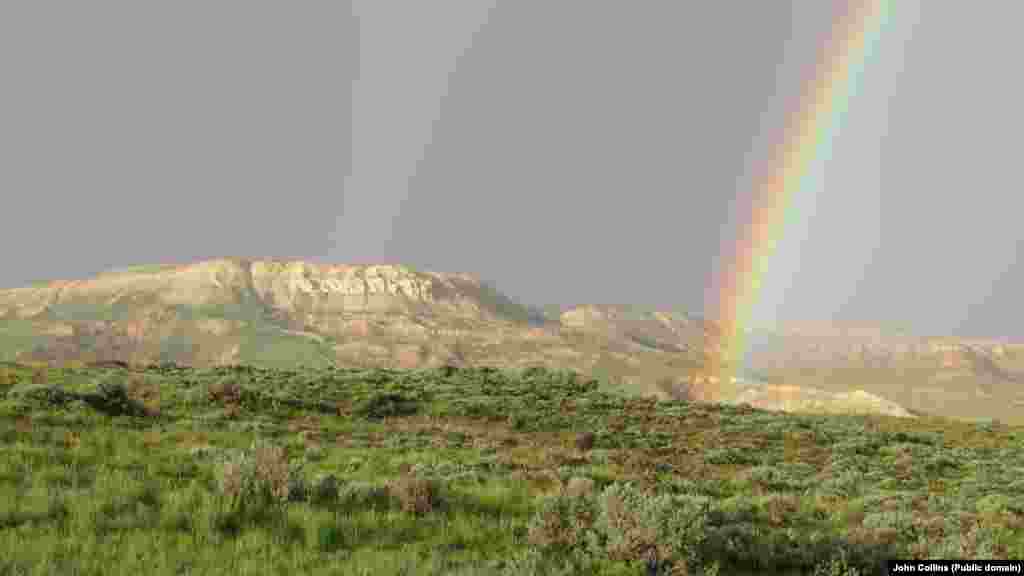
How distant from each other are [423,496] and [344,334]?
143565 millimetres

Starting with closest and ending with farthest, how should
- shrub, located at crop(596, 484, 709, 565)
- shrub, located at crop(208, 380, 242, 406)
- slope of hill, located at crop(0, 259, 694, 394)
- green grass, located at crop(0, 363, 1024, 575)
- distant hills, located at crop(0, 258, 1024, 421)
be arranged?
green grass, located at crop(0, 363, 1024, 575)
shrub, located at crop(596, 484, 709, 565)
shrub, located at crop(208, 380, 242, 406)
distant hills, located at crop(0, 258, 1024, 421)
slope of hill, located at crop(0, 259, 694, 394)

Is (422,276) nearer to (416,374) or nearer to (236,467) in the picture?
(416,374)

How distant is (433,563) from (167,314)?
15999cm

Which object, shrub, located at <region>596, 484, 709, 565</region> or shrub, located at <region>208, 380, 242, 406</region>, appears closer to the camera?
shrub, located at <region>596, 484, 709, 565</region>

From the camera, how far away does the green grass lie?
21.5 feet

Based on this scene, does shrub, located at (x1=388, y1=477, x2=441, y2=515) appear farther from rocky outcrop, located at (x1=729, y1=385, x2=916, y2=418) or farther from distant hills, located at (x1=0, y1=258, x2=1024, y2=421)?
rocky outcrop, located at (x1=729, y1=385, x2=916, y2=418)

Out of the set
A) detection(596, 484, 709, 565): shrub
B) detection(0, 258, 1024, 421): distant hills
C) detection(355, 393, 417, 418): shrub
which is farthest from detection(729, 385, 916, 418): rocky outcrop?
detection(596, 484, 709, 565): shrub

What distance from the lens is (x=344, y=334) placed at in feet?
485

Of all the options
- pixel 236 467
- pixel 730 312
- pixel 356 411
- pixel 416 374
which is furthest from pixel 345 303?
pixel 236 467

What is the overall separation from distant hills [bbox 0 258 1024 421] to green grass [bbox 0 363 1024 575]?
260 ft

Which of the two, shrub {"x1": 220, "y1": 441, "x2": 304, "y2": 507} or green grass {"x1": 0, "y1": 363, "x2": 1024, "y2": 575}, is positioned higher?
shrub {"x1": 220, "y1": 441, "x2": 304, "y2": 507}

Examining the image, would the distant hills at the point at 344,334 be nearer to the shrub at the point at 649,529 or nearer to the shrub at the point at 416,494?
the shrub at the point at 416,494

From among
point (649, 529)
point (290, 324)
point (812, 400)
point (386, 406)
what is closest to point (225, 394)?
point (386, 406)

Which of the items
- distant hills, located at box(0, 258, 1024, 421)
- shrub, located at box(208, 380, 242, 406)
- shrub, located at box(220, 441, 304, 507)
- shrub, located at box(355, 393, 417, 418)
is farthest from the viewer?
distant hills, located at box(0, 258, 1024, 421)
